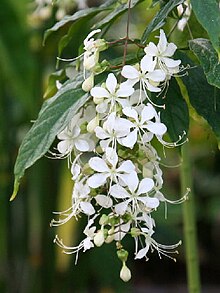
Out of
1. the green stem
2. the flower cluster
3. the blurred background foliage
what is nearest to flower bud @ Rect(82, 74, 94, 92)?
the flower cluster

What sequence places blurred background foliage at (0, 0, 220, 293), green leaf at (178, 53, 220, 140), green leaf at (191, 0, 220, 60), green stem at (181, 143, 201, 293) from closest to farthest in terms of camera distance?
green leaf at (191, 0, 220, 60)
green leaf at (178, 53, 220, 140)
green stem at (181, 143, 201, 293)
blurred background foliage at (0, 0, 220, 293)

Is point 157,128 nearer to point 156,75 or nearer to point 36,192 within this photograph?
point 156,75

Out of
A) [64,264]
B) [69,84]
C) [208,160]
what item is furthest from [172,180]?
[69,84]

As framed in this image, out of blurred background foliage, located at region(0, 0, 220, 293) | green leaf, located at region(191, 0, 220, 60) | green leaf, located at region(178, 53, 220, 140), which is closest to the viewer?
green leaf, located at region(191, 0, 220, 60)

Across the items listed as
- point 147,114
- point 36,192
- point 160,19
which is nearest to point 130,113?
point 147,114

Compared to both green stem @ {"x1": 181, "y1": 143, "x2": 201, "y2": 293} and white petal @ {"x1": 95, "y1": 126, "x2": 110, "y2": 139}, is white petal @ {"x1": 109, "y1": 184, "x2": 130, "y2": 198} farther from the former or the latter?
green stem @ {"x1": 181, "y1": 143, "x2": 201, "y2": 293}

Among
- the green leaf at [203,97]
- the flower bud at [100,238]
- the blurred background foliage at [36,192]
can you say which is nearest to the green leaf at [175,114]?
the green leaf at [203,97]
